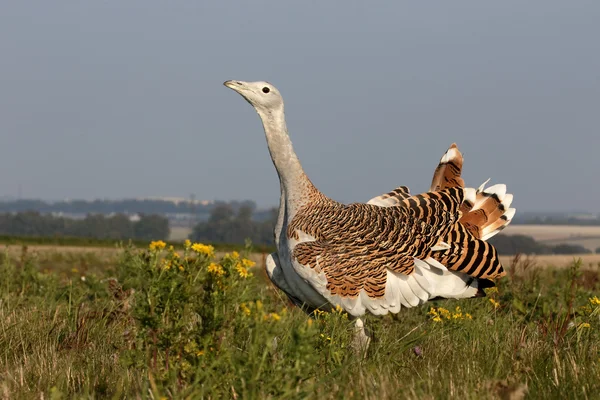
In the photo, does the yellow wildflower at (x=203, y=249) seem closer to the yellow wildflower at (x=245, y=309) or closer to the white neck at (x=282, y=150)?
the yellow wildflower at (x=245, y=309)

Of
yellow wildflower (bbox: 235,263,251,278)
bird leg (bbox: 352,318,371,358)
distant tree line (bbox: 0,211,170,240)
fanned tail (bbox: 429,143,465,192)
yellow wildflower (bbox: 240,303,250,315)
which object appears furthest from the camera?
distant tree line (bbox: 0,211,170,240)

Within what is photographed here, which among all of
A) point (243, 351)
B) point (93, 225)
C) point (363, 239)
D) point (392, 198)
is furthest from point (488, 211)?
point (93, 225)

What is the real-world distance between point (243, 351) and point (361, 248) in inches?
62.0

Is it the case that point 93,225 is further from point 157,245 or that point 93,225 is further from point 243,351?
point 157,245

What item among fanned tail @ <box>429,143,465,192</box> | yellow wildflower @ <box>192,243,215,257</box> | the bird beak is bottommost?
yellow wildflower @ <box>192,243,215,257</box>

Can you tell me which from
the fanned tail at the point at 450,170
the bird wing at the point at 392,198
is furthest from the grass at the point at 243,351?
the fanned tail at the point at 450,170

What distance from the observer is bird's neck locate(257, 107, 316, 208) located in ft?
19.4

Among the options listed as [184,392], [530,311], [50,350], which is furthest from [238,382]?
[530,311]

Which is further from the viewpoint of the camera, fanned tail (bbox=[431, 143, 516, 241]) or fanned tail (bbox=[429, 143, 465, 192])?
fanned tail (bbox=[429, 143, 465, 192])

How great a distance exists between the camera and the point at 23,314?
569 centimetres

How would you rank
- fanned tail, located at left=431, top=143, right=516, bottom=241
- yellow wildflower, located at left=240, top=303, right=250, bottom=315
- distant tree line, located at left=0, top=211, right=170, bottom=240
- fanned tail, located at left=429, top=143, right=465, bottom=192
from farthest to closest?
distant tree line, located at left=0, top=211, right=170, bottom=240
fanned tail, located at left=429, top=143, right=465, bottom=192
fanned tail, located at left=431, top=143, right=516, bottom=241
yellow wildflower, located at left=240, top=303, right=250, bottom=315

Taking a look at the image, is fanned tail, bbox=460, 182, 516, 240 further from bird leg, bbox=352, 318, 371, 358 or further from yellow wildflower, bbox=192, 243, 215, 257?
yellow wildflower, bbox=192, 243, 215, 257

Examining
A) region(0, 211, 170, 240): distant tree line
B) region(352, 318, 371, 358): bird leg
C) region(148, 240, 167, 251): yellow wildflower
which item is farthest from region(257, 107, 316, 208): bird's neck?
region(0, 211, 170, 240): distant tree line

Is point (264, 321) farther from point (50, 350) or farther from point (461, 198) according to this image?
point (461, 198)
